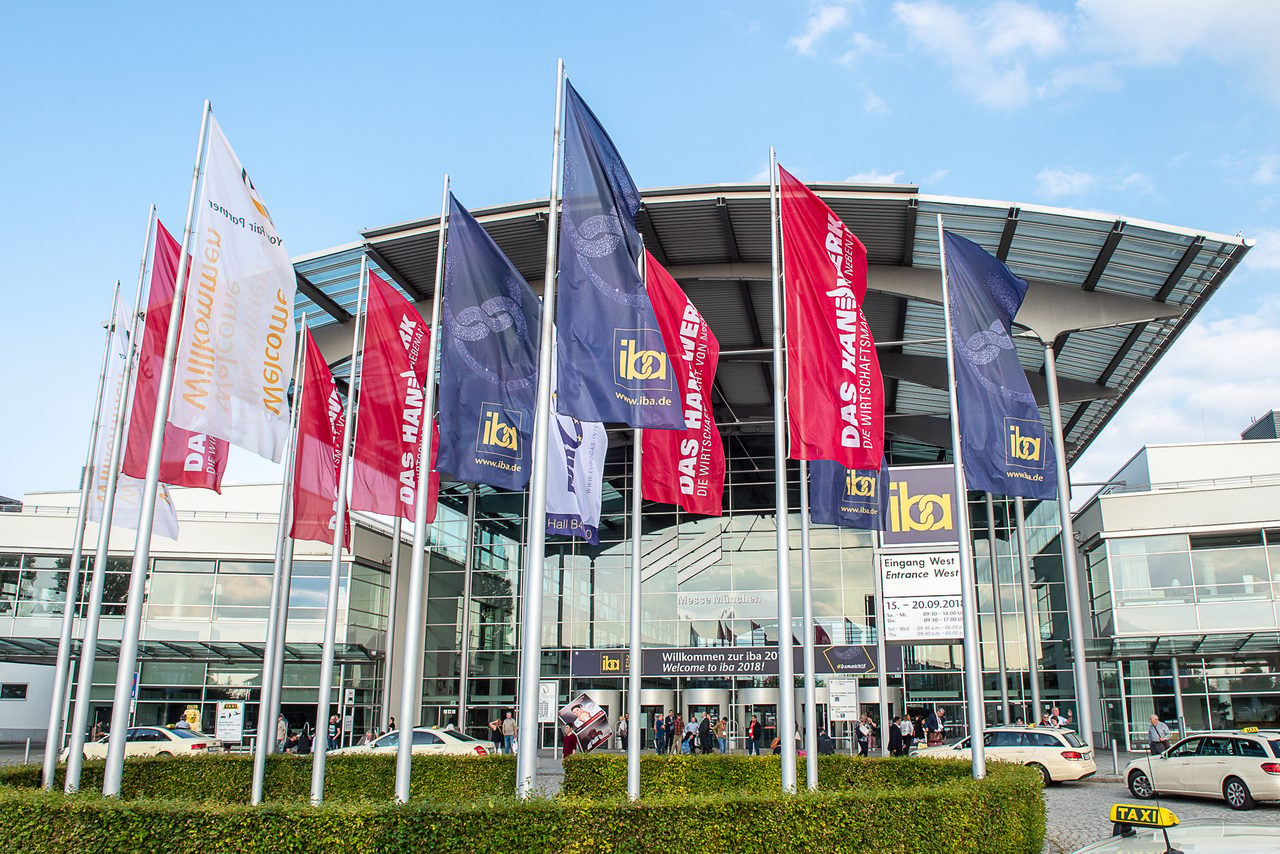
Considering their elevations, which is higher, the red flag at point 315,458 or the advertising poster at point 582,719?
the red flag at point 315,458

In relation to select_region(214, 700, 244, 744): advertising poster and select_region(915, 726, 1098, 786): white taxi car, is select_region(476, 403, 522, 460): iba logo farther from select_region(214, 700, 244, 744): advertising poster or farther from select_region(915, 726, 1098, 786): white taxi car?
select_region(214, 700, 244, 744): advertising poster

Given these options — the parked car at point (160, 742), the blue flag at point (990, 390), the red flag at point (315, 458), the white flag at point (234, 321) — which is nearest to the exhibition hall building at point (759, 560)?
the parked car at point (160, 742)

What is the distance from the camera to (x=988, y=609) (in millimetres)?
37375

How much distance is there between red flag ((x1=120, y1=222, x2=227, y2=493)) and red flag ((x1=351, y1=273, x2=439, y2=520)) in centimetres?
243

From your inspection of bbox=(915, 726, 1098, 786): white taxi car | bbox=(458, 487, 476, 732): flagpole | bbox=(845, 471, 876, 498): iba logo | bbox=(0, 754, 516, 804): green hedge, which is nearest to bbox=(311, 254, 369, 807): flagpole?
bbox=(0, 754, 516, 804): green hedge

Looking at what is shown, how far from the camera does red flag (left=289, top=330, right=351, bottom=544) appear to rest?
17.9 meters

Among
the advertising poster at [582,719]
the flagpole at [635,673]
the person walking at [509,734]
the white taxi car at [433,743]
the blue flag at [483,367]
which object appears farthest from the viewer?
the person walking at [509,734]

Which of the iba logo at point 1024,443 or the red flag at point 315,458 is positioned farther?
the red flag at point 315,458

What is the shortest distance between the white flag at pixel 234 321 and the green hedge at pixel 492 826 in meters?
4.24

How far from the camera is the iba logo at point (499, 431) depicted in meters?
12.3

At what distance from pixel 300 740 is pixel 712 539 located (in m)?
17.2

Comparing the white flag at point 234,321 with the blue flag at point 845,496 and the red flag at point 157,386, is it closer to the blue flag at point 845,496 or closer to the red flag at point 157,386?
the red flag at point 157,386

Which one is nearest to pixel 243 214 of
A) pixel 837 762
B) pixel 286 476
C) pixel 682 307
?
pixel 682 307

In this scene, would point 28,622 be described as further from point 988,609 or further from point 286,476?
point 988,609
